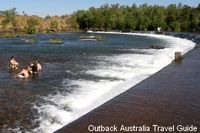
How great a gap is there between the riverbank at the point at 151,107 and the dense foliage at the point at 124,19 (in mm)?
99276

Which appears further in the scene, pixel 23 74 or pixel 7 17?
pixel 7 17

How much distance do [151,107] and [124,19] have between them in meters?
139

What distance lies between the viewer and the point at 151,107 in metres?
18.9

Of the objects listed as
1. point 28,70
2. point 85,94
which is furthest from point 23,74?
point 85,94

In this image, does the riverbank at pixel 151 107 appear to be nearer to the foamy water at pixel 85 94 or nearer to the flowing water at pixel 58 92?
the foamy water at pixel 85 94

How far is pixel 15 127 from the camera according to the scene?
16078 mm

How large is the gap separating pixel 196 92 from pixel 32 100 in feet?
30.7

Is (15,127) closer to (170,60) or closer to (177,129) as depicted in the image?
(177,129)

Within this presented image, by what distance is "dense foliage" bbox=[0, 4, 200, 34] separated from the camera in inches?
5266

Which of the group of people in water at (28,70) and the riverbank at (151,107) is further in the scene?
the group of people in water at (28,70)

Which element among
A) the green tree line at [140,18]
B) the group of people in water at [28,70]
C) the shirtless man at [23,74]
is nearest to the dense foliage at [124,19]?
the green tree line at [140,18]

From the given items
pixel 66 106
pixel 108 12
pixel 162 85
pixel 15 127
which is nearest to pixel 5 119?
pixel 15 127

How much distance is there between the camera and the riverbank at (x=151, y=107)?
54.2 feet

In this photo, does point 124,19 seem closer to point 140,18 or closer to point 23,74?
point 140,18
